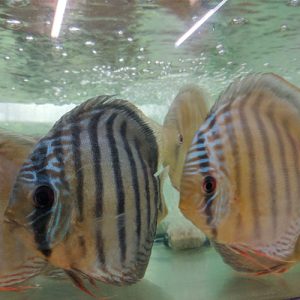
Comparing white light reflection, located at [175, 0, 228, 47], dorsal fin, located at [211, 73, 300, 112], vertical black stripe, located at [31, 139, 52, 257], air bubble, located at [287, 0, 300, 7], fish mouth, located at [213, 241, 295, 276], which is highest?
air bubble, located at [287, 0, 300, 7]

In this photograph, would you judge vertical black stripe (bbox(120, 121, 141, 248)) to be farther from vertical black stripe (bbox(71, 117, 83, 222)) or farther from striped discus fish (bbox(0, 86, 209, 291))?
vertical black stripe (bbox(71, 117, 83, 222))

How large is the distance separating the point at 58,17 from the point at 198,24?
0.98 m

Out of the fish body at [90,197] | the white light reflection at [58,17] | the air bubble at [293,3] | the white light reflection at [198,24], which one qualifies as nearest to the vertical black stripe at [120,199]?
the fish body at [90,197]

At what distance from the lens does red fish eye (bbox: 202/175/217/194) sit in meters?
1.06

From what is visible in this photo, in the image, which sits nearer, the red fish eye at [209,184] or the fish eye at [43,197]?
the fish eye at [43,197]

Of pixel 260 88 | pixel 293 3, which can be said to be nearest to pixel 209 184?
pixel 260 88

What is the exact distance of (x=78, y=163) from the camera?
36.4 inches

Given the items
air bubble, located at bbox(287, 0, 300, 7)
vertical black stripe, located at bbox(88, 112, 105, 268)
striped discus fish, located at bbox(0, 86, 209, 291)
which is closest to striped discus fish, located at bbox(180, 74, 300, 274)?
striped discus fish, located at bbox(0, 86, 209, 291)

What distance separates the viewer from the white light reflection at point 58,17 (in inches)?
95.1

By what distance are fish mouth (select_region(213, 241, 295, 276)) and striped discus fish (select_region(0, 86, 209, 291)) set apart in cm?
27

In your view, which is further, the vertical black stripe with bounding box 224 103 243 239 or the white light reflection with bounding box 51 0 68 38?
the white light reflection with bounding box 51 0 68 38

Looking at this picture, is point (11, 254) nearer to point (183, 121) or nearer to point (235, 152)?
point (235, 152)

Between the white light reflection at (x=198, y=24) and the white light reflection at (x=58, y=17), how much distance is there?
3.09 ft

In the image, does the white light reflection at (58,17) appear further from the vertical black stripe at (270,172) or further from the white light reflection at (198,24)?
the vertical black stripe at (270,172)
